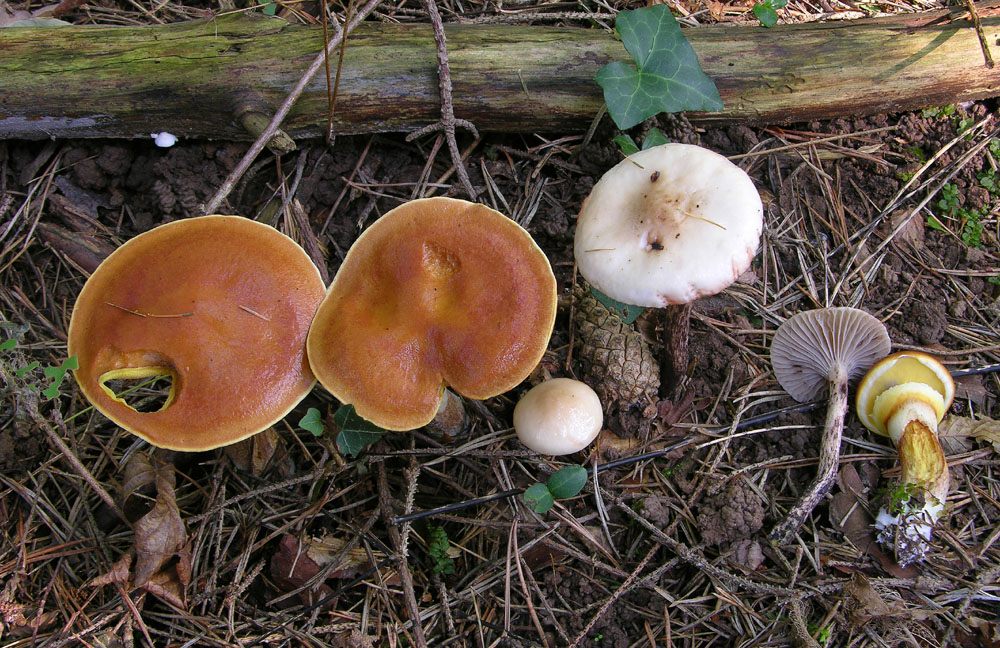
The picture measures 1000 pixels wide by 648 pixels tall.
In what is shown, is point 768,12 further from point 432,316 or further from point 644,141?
point 432,316

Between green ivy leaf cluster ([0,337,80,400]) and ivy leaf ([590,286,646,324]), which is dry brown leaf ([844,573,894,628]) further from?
green ivy leaf cluster ([0,337,80,400])

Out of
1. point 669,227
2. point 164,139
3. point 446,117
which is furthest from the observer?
point 164,139

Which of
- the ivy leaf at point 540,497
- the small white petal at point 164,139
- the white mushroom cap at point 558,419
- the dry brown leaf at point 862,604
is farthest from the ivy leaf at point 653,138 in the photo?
the small white petal at point 164,139

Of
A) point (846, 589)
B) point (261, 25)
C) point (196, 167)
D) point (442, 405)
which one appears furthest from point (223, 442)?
point (846, 589)

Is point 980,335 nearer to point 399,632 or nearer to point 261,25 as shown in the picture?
point 399,632

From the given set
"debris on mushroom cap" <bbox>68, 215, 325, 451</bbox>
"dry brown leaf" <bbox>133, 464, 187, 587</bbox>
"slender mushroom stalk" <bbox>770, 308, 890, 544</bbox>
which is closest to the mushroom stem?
"slender mushroom stalk" <bbox>770, 308, 890, 544</bbox>

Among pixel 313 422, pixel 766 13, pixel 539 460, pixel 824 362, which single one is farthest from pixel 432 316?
pixel 766 13

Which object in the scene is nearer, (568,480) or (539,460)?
(568,480)

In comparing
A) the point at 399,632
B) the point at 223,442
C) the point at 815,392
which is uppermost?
the point at 223,442
